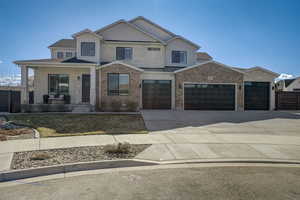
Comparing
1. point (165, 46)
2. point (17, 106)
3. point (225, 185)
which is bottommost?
point (225, 185)

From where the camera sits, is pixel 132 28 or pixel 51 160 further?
pixel 132 28

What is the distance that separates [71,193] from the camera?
3.50 metres

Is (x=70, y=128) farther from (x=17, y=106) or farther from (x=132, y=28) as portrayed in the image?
(x=132, y=28)

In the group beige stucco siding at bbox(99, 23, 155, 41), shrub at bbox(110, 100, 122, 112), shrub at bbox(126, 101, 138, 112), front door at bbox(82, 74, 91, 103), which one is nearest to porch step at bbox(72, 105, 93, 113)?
shrub at bbox(110, 100, 122, 112)

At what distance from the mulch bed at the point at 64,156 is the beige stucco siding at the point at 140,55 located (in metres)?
13.5

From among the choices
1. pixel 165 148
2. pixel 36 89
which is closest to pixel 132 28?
pixel 36 89

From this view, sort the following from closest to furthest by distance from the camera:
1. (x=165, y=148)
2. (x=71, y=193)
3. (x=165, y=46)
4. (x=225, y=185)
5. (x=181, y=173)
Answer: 1. (x=71, y=193)
2. (x=225, y=185)
3. (x=181, y=173)
4. (x=165, y=148)
5. (x=165, y=46)

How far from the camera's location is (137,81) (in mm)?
15961

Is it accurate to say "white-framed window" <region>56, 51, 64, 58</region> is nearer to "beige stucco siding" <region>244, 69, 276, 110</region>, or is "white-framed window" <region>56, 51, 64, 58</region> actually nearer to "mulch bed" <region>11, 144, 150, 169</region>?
"mulch bed" <region>11, 144, 150, 169</region>

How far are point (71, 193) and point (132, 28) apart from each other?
1821 cm

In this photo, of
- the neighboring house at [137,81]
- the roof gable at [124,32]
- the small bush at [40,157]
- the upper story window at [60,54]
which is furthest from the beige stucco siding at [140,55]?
the small bush at [40,157]

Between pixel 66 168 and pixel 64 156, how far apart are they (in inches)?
34.5

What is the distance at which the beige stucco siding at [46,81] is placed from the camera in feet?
54.7

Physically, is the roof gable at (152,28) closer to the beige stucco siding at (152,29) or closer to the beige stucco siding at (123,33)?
the beige stucco siding at (152,29)
